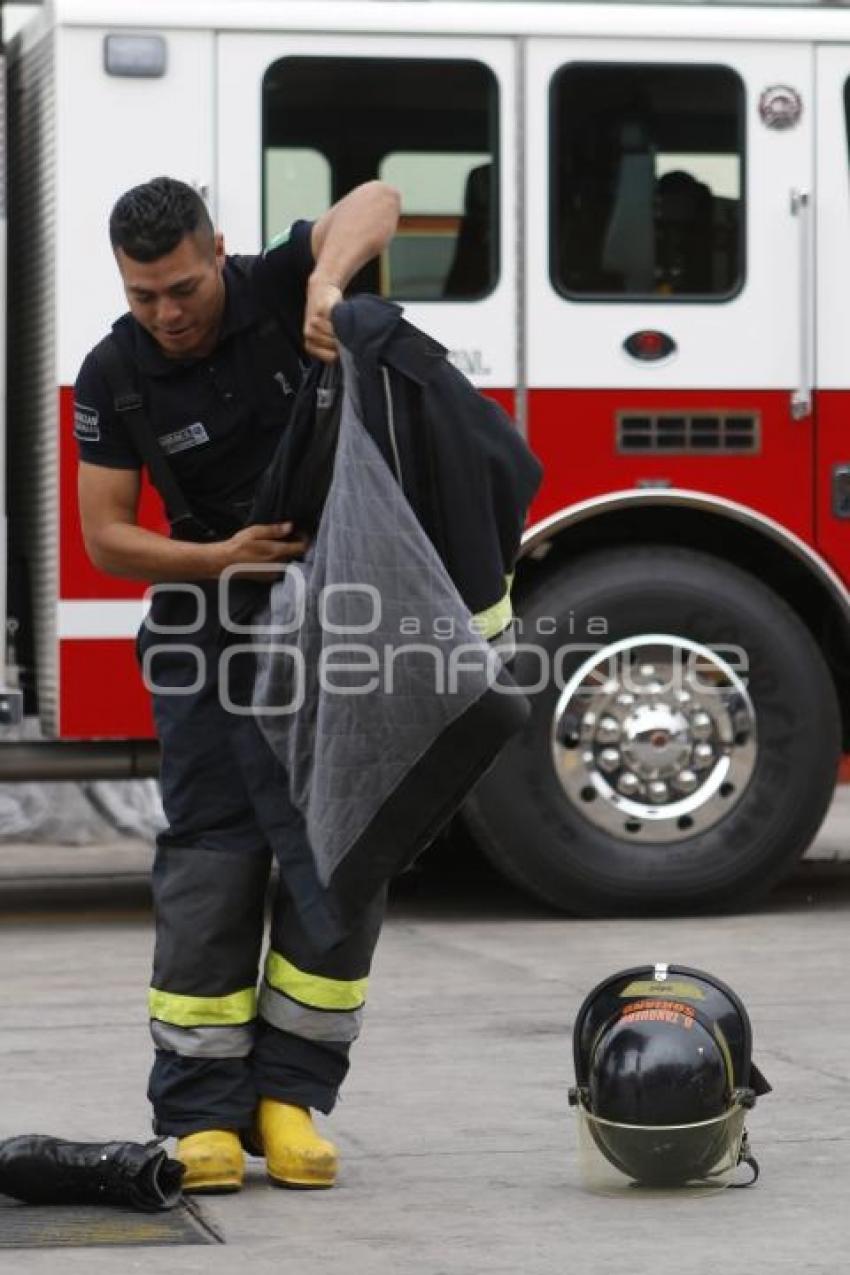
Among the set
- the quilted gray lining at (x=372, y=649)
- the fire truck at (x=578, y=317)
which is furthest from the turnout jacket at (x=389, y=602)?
the fire truck at (x=578, y=317)

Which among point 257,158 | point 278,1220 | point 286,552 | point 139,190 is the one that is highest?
point 257,158

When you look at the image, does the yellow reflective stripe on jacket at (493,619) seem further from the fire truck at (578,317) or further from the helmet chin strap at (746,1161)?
the fire truck at (578,317)

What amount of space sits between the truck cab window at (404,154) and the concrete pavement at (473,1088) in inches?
76.3

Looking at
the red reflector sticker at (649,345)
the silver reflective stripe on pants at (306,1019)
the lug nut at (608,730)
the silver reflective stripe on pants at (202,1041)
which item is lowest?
the silver reflective stripe on pants at (202,1041)

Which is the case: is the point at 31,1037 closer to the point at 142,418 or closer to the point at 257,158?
the point at 142,418

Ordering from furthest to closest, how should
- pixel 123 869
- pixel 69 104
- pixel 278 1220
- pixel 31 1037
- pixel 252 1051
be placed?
1. pixel 123 869
2. pixel 69 104
3. pixel 31 1037
4. pixel 252 1051
5. pixel 278 1220

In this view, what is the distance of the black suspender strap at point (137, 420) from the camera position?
5.04 meters

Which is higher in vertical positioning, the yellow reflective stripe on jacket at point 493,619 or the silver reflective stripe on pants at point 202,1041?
the yellow reflective stripe on jacket at point 493,619

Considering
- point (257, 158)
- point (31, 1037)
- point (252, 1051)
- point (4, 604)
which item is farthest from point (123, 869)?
point (252, 1051)

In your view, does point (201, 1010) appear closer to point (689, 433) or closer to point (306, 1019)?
point (306, 1019)

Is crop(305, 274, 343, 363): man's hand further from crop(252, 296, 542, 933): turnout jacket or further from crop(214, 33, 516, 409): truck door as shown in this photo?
crop(214, 33, 516, 409): truck door

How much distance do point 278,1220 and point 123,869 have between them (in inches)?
233

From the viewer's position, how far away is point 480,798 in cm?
841

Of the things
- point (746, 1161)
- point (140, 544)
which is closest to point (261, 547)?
point (140, 544)
